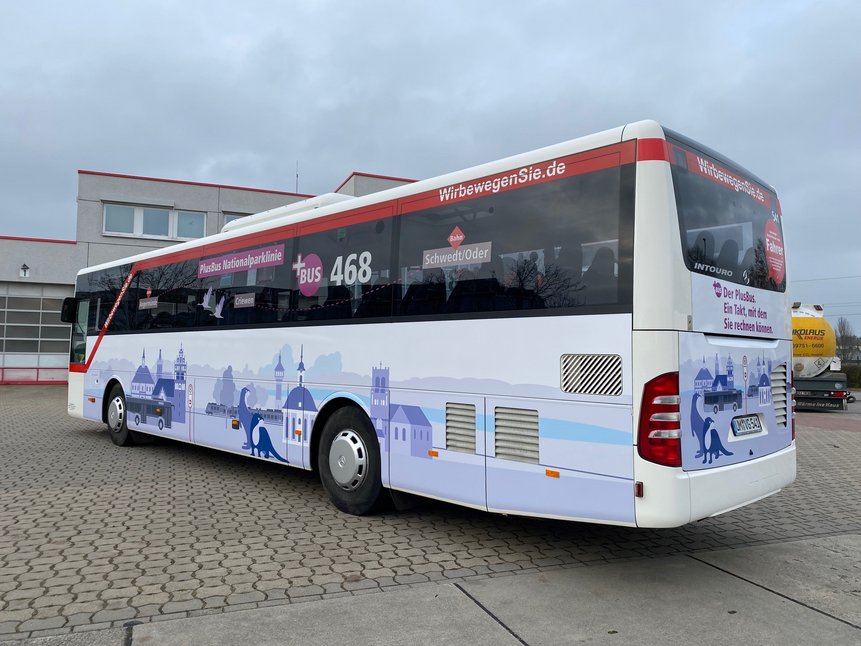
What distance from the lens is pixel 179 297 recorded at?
931cm

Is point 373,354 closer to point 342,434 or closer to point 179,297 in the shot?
point 342,434

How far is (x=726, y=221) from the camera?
5.09 meters

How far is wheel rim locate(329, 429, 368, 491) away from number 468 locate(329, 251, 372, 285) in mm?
1435

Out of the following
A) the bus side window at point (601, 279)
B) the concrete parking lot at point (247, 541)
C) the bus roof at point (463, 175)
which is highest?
the bus roof at point (463, 175)

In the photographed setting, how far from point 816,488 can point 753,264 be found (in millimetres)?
4348

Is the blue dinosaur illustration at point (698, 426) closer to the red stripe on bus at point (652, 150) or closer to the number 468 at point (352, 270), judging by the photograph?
the red stripe on bus at point (652, 150)

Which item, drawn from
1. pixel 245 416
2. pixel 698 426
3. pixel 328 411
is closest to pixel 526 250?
pixel 698 426

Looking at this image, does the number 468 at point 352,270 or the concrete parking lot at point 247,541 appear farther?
the number 468 at point 352,270

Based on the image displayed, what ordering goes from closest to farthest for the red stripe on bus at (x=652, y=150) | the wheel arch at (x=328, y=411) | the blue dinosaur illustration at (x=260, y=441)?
1. the red stripe on bus at (x=652, y=150)
2. the wheel arch at (x=328, y=411)
3. the blue dinosaur illustration at (x=260, y=441)

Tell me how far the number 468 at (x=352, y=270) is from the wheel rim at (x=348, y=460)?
144 centimetres

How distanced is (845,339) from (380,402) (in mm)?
57046

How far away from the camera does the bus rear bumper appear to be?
167 inches

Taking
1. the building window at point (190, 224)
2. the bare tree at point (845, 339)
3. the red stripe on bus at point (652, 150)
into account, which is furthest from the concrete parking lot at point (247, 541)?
the bare tree at point (845, 339)

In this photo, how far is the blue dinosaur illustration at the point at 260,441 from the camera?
7.43 metres
